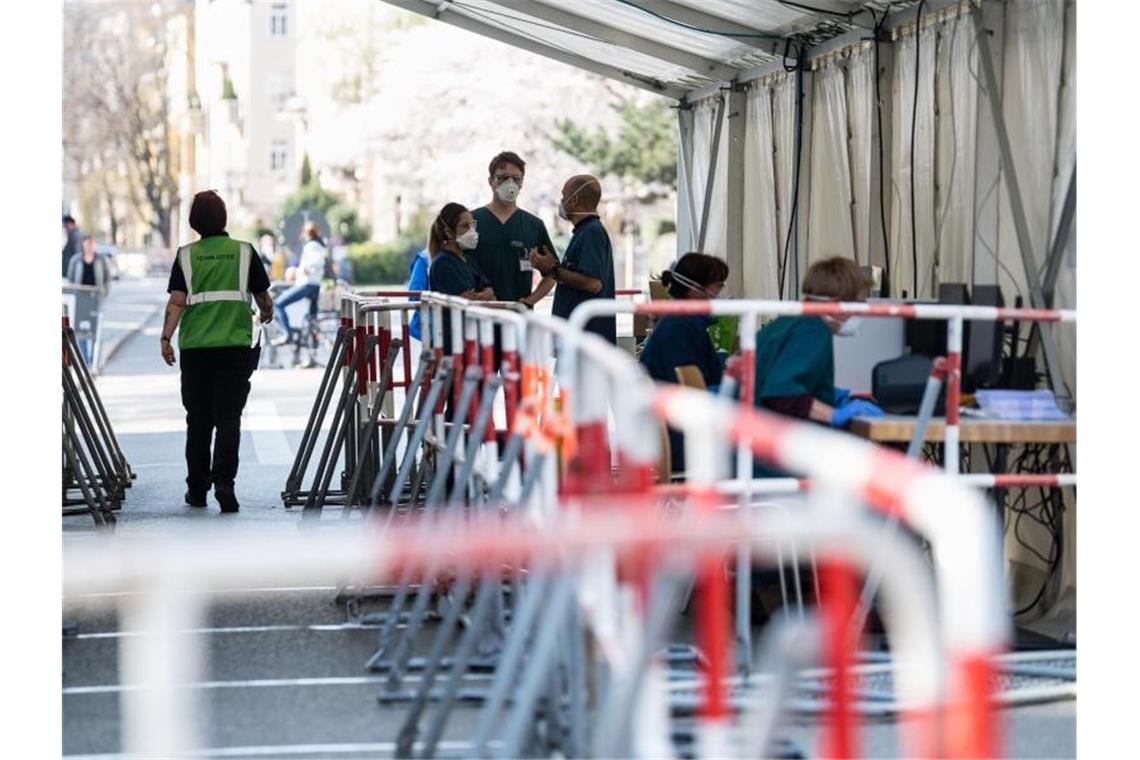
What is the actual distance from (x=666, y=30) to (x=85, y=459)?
5.44 meters

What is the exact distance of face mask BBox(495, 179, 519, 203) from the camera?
12110 mm

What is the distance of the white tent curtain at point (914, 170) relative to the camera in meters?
11.0

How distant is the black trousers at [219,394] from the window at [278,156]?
274 feet

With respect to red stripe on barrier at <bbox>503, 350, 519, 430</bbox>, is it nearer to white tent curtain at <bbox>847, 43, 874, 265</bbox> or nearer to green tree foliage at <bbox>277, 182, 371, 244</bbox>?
white tent curtain at <bbox>847, 43, 874, 265</bbox>

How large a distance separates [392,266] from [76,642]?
5841 centimetres

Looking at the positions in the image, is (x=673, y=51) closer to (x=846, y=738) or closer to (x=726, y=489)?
(x=726, y=489)

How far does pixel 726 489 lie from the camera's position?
7.44 m

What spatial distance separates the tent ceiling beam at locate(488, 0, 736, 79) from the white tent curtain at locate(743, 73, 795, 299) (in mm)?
349

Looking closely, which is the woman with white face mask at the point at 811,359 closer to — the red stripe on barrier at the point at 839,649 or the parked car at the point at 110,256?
the red stripe on barrier at the point at 839,649

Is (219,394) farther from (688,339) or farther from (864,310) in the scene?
(864,310)

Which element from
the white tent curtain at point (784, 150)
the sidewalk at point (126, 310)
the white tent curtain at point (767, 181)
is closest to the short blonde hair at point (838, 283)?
the white tent curtain at point (784, 150)

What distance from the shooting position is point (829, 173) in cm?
1355

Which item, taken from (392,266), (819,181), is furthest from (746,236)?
(392,266)

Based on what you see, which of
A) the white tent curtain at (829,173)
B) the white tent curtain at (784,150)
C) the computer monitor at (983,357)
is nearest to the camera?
the computer monitor at (983,357)
